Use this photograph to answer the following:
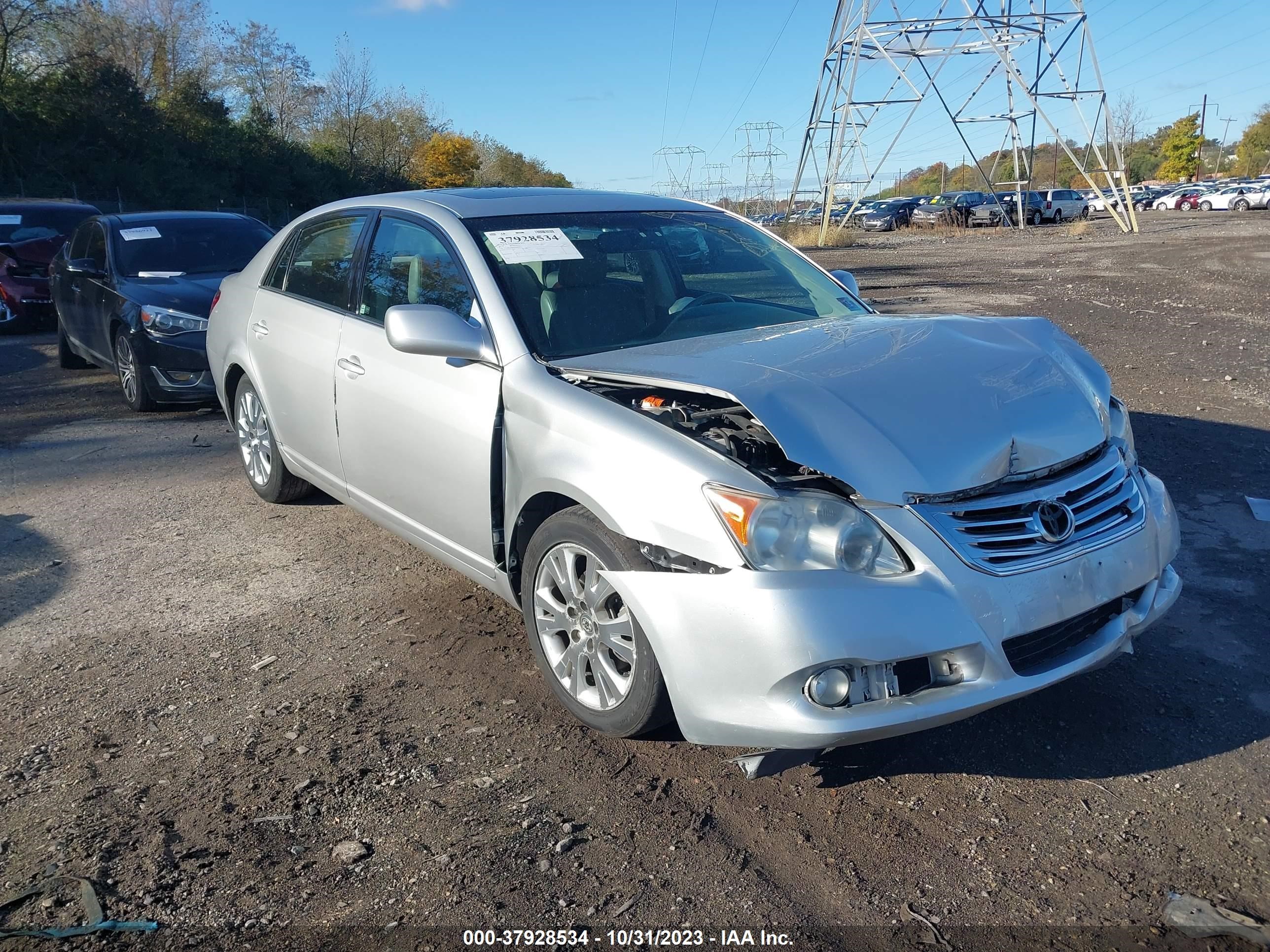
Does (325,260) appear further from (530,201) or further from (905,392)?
(905,392)

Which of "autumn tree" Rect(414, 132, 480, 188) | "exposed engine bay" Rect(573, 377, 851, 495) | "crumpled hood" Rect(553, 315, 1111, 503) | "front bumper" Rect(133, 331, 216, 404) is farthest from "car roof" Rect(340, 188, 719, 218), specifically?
"autumn tree" Rect(414, 132, 480, 188)

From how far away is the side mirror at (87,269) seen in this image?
356 inches

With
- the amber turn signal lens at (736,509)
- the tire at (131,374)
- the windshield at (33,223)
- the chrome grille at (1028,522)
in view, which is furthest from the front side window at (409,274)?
the windshield at (33,223)

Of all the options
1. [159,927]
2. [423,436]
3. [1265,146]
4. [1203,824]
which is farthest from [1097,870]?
[1265,146]

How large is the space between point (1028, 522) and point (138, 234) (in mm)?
8650

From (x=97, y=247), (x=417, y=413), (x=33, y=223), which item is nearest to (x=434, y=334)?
(x=417, y=413)

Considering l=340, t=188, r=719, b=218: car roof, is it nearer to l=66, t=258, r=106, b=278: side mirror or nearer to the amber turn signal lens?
the amber turn signal lens

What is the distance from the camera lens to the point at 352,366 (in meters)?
4.48

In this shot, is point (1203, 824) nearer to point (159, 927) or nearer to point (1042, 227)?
point (159, 927)

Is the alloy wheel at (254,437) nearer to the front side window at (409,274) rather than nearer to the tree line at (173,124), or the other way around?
the front side window at (409,274)

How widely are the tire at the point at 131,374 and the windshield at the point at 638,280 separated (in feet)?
17.7

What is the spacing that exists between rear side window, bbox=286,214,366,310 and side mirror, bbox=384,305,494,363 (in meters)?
1.20

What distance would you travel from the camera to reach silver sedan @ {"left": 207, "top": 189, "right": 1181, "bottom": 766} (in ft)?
8.96

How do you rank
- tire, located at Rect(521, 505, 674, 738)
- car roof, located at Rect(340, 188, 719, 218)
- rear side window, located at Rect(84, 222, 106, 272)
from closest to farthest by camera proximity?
tire, located at Rect(521, 505, 674, 738) < car roof, located at Rect(340, 188, 719, 218) < rear side window, located at Rect(84, 222, 106, 272)
